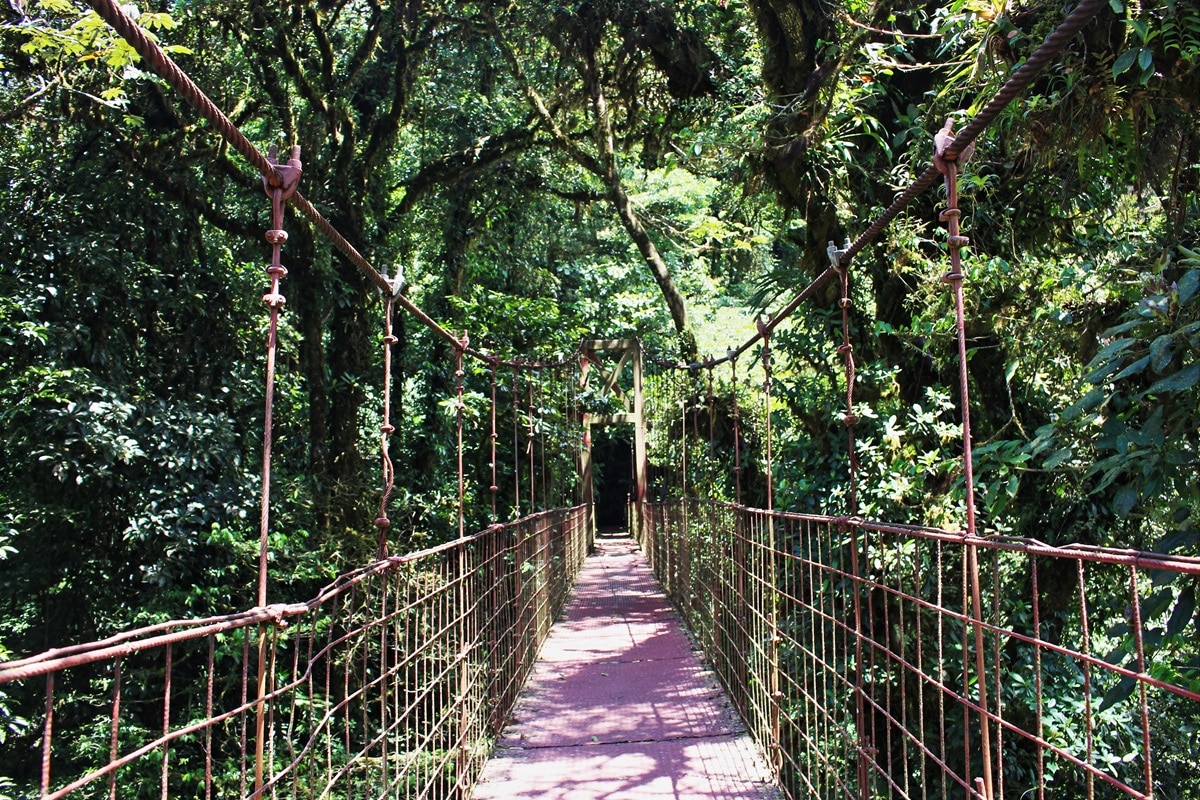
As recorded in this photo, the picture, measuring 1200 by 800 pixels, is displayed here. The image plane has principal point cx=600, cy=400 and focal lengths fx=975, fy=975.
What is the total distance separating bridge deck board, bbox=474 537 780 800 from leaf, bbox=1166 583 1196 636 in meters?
1.54

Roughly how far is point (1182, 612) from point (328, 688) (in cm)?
147

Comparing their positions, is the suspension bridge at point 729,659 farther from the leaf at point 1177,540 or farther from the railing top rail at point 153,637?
the leaf at point 1177,540

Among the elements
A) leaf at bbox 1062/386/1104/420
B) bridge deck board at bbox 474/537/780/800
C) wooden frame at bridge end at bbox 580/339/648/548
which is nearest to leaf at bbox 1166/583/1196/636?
leaf at bbox 1062/386/1104/420

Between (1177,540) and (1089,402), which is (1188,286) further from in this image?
(1177,540)

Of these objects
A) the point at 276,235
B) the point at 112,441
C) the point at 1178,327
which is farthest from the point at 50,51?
the point at 1178,327

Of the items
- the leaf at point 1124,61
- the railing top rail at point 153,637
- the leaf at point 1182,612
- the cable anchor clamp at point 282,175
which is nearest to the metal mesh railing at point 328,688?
the railing top rail at point 153,637

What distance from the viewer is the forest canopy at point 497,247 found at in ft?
9.66

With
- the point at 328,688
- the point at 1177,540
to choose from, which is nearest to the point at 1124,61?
the point at 1177,540

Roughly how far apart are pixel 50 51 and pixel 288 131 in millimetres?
2491

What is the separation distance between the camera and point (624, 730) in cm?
386

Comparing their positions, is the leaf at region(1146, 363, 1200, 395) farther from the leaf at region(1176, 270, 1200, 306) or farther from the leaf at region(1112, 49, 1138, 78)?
the leaf at region(1112, 49, 1138, 78)

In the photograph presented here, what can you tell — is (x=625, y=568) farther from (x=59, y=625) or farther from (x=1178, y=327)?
(x=1178, y=327)

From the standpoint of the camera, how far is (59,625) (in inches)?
217

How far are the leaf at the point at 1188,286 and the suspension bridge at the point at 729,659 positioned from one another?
0.52 m
